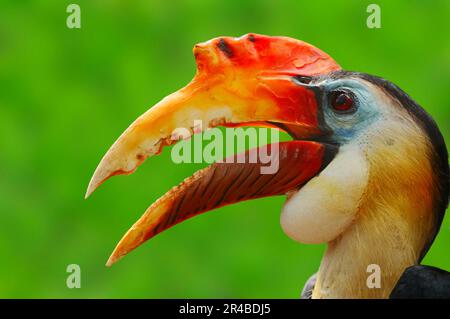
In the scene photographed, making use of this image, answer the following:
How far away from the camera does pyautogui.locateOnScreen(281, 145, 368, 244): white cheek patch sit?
319 cm

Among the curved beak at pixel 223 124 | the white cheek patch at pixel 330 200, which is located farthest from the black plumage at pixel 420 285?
the curved beak at pixel 223 124

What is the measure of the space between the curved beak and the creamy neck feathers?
171mm

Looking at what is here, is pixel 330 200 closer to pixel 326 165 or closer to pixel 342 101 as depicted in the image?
pixel 326 165

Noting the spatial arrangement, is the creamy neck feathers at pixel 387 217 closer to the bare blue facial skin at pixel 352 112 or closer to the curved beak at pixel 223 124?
the bare blue facial skin at pixel 352 112

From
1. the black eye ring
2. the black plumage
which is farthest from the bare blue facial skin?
the black plumage

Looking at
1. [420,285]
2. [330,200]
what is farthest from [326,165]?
[420,285]

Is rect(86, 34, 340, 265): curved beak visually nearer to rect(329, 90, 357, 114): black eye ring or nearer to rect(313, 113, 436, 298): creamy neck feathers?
rect(329, 90, 357, 114): black eye ring

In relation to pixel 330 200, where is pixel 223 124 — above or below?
above

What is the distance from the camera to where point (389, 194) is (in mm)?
3201

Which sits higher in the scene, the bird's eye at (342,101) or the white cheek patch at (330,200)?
the bird's eye at (342,101)

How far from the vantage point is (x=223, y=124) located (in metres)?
3.25

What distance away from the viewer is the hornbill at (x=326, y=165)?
3.20 m

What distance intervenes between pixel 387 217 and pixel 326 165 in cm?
24
